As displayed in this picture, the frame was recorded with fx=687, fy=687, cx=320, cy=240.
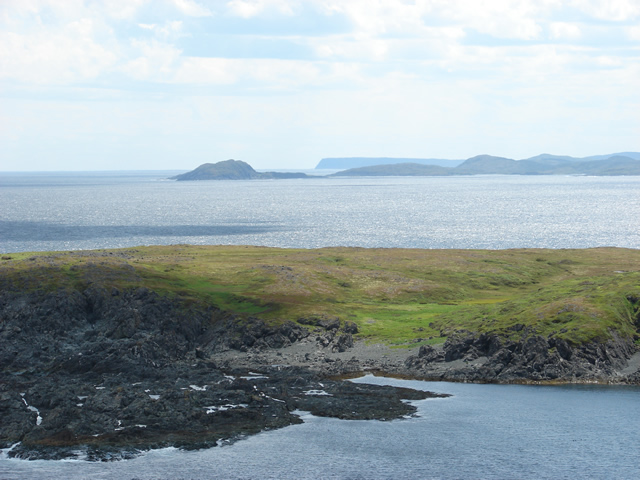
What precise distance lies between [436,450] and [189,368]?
5193cm

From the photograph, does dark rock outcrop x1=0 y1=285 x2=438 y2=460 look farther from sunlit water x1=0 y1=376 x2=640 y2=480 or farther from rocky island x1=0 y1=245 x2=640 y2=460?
sunlit water x1=0 y1=376 x2=640 y2=480

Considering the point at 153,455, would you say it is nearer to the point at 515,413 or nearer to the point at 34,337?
the point at 515,413

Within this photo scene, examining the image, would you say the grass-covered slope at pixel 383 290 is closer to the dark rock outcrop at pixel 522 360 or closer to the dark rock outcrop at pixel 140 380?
the dark rock outcrop at pixel 522 360

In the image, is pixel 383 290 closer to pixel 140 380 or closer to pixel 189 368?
pixel 189 368

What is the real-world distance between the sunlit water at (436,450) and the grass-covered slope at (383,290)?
88.6ft

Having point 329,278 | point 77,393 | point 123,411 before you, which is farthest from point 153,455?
point 329,278

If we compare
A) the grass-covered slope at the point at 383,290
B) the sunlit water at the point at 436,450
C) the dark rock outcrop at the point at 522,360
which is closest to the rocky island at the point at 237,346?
the dark rock outcrop at the point at 522,360

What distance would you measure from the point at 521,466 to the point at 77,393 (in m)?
61.9

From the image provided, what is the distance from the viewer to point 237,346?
426ft

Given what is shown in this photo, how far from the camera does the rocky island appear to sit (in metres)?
90.2

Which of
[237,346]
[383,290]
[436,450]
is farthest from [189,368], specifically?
[383,290]

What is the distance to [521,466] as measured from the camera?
76.9 meters

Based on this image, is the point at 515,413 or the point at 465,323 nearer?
the point at 515,413

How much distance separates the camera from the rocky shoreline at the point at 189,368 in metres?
86.8
